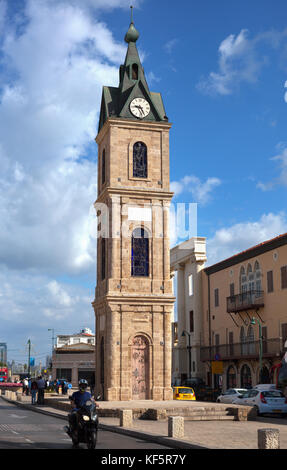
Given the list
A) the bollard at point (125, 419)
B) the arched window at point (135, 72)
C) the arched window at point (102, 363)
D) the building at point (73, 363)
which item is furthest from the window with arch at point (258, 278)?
the building at point (73, 363)

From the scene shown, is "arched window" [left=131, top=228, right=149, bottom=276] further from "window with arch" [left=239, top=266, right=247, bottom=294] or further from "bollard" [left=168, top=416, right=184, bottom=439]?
"bollard" [left=168, top=416, right=184, bottom=439]

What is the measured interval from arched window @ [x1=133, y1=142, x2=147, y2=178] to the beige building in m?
11.8

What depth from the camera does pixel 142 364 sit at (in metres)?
36.1

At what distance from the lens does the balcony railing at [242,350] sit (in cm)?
4291

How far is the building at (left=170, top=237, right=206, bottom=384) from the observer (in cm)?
5828

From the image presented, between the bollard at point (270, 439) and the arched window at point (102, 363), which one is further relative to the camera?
the arched window at point (102, 363)

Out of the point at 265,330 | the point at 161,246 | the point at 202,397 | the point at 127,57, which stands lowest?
the point at 202,397

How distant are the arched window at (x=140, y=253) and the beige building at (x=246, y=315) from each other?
945cm

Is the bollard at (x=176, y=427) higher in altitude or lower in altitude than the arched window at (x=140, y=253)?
lower

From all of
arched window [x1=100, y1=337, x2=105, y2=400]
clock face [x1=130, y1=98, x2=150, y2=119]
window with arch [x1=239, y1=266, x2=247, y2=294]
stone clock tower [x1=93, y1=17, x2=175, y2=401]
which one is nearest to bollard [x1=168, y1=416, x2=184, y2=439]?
stone clock tower [x1=93, y1=17, x2=175, y2=401]

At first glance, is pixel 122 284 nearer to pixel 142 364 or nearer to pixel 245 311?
pixel 142 364

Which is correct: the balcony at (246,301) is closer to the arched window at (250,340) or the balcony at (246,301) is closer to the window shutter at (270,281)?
the window shutter at (270,281)
